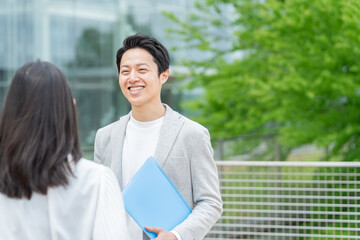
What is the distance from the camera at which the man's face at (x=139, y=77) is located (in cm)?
242

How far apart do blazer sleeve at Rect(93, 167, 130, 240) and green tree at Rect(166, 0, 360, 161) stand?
456cm

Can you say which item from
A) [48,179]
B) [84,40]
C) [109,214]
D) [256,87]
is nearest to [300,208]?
[256,87]

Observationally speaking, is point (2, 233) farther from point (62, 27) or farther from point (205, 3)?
point (62, 27)

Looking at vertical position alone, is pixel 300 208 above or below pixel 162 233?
below

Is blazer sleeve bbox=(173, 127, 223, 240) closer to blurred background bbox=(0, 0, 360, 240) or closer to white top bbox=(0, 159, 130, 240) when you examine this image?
white top bbox=(0, 159, 130, 240)

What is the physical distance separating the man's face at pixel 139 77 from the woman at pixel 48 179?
0.75 metres

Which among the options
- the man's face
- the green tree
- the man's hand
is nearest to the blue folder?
the man's hand

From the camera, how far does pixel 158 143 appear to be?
2.42 meters

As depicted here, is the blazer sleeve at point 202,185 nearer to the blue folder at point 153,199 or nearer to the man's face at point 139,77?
the blue folder at point 153,199

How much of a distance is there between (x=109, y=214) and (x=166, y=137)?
2.67ft

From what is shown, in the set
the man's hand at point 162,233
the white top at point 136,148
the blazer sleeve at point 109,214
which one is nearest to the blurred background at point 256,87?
the white top at point 136,148

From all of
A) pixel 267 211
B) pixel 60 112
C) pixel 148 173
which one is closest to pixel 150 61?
pixel 148 173

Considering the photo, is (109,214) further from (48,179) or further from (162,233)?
(162,233)

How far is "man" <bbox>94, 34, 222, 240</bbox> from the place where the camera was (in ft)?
7.78
